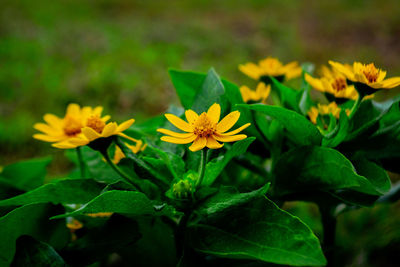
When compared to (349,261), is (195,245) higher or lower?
higher

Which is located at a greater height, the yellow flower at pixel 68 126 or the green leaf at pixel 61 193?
the yellow flower at pixel 68 126

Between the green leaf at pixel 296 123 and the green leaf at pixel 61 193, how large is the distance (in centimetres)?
28

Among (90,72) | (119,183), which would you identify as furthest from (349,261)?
(90,72)

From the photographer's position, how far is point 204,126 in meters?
0.57

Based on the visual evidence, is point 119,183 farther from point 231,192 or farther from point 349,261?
point 349,261

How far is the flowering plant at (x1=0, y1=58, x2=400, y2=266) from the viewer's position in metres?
0.55

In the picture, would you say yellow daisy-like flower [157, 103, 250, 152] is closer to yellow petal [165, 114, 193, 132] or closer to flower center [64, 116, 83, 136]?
yellow petal [165, 114, 193, 132]

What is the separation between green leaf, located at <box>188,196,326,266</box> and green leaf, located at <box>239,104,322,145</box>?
5.2 inches

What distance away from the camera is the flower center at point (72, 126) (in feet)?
2.38

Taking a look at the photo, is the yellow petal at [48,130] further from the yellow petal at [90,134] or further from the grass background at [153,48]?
the grass background at [153,48]

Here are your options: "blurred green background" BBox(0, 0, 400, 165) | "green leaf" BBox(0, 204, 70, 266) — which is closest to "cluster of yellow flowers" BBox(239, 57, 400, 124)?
"green leaf" BBox(0, 204, 70, 266)

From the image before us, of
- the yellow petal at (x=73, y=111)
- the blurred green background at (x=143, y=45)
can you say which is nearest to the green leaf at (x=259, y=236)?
the yellow petal at (x=73, y=111)

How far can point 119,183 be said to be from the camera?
592 millimetres

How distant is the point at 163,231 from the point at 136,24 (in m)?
4.77
